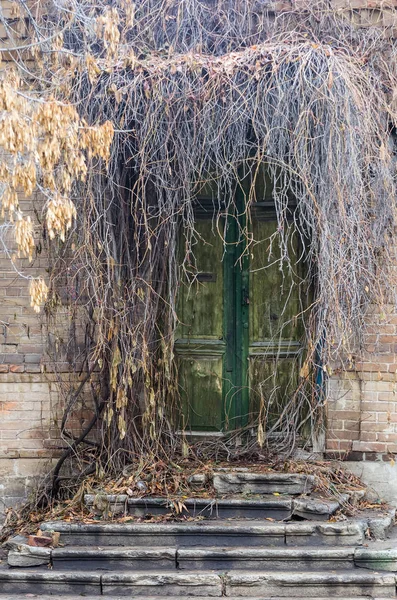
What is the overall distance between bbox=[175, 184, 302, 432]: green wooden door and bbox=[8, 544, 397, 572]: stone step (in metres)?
1.45

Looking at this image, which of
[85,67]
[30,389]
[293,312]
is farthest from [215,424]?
[85,67]

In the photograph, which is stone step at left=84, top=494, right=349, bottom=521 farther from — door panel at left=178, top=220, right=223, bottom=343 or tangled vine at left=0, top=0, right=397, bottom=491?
door panel at left=178, top=220, right=223, bottom=343

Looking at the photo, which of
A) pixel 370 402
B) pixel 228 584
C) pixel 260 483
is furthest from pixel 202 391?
pixel 228 584

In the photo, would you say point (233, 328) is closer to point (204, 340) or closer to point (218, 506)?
point (204, 340)

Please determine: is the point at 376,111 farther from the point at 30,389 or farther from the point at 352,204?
the point at 30,389

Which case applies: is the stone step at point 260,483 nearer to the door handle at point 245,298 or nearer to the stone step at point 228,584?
the stone step at point 228,584

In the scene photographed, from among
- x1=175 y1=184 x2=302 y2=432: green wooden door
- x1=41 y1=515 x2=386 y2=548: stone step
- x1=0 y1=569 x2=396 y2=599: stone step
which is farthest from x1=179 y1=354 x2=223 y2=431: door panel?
x1=0 y1=569 x2=396 y2=599: stone step

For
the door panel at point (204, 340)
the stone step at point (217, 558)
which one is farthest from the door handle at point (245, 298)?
the stone step at point (217, 558)

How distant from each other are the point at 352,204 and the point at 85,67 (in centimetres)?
223

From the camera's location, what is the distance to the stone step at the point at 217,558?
569cm

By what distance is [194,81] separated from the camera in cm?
605

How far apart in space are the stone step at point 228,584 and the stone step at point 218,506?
54 cm

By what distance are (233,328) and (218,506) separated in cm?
161

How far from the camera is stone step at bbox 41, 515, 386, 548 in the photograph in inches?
231
